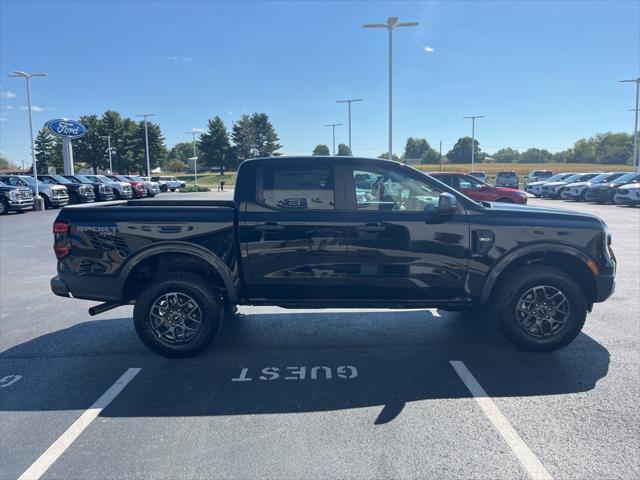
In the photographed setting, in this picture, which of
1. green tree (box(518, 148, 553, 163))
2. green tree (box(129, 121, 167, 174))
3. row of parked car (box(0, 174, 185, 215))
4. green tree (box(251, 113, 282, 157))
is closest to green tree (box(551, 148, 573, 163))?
green tree (box(518, 148, 553, 163))

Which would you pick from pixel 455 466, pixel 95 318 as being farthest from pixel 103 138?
pixel 455 466

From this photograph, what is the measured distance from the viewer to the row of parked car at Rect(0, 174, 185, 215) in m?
21.2

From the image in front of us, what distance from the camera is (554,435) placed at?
11.2ft

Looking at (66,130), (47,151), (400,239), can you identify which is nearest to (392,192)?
(400,239)

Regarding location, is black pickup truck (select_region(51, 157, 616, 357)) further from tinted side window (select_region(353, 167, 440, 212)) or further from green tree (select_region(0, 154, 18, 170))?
green tree (select_region(0, 154, 18, 170))

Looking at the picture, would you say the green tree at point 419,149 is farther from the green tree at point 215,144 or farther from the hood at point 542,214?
the hood at point 542,214

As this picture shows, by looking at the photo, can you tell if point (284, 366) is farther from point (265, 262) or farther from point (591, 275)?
point (591, 275)

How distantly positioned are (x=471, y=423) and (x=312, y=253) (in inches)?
80.5

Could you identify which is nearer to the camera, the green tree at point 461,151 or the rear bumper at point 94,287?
the rear bumper at point 94,287

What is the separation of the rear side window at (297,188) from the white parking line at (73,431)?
2073 millimetres

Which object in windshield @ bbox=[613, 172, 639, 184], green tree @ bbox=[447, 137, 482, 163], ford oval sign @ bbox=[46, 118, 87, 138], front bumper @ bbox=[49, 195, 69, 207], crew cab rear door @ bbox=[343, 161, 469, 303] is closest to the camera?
crew cab rear door @ bbox=[343, 161, 469, 303]

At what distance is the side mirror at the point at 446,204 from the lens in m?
4.51

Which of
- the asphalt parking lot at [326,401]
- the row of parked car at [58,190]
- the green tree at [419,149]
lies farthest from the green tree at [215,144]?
the asphalt parking lot at [326,401]

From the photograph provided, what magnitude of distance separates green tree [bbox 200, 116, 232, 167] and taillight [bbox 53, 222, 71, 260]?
71.4m
